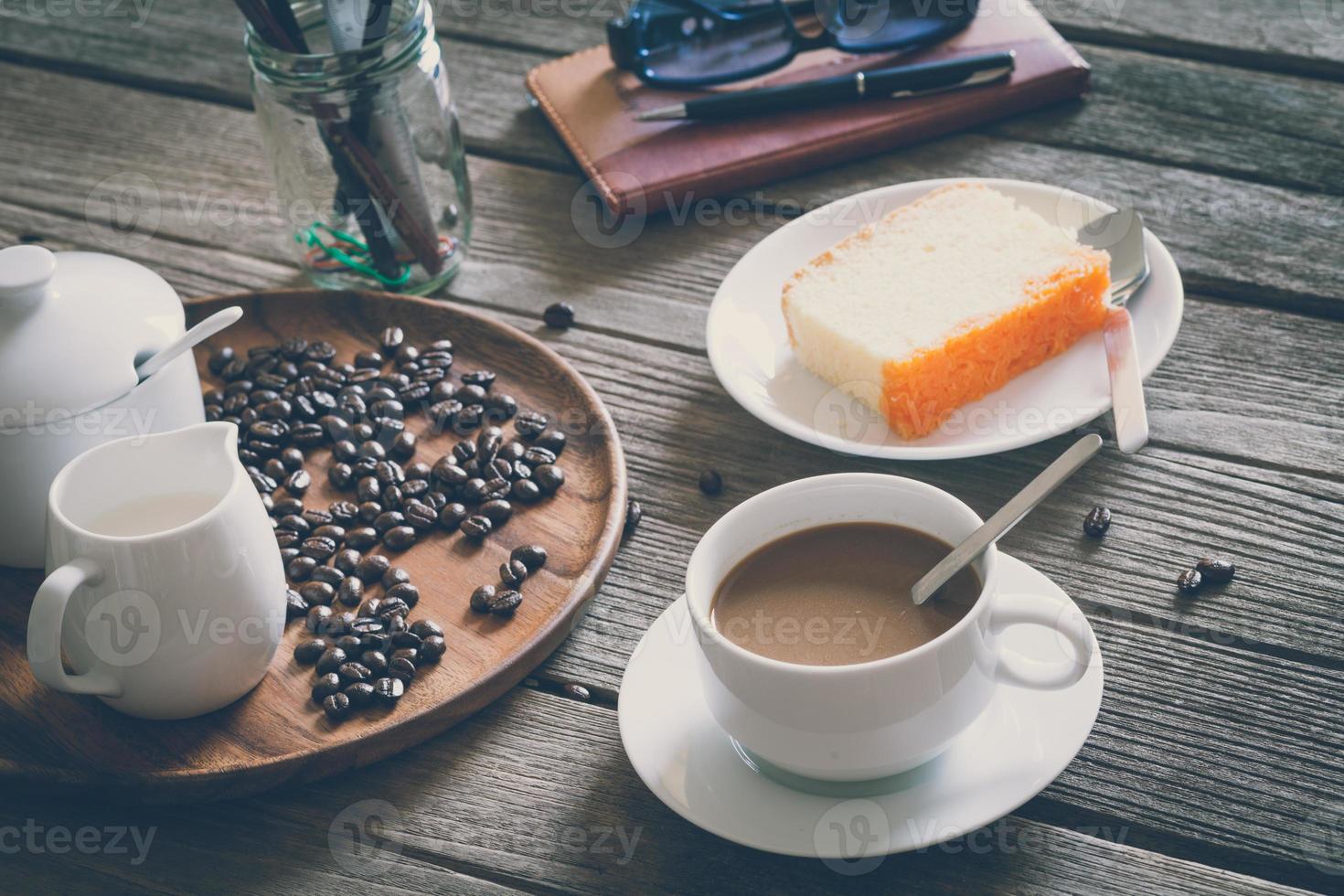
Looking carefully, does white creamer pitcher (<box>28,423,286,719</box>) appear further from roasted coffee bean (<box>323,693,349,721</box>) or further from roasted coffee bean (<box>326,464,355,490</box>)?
roasted coffee bean (<box>326,464,355,490</box>)

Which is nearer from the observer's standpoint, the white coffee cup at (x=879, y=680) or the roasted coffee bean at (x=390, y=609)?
the white coffee cup at (x=879, y=680)

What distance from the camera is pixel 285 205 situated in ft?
5.91

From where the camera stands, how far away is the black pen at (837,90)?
1969mm

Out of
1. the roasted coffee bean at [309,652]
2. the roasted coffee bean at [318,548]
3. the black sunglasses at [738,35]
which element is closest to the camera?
the roasted coffee bean at [309,652]

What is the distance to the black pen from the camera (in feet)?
6.46

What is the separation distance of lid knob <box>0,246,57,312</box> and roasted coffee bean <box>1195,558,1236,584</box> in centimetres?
126

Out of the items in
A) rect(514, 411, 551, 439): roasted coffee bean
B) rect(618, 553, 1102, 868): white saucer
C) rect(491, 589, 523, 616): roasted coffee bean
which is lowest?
rect(491, 589, 523, 616): roasted coffee bean

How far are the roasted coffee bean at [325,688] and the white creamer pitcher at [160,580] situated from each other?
59mm

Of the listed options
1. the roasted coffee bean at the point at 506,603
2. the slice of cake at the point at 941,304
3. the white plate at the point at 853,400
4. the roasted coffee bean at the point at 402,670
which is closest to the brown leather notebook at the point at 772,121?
the white plate at the point at 853,400

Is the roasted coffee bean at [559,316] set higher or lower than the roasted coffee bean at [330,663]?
higher

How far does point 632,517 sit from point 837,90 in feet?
3.00

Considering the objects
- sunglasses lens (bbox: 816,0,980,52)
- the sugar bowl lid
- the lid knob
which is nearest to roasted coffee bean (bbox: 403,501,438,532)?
the sugar bowl lid

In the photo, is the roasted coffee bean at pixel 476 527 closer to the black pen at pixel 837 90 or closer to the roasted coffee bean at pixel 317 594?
the roasted coffee bean at pixel 317 594

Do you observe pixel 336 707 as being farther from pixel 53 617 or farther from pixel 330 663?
pixel 53 617
